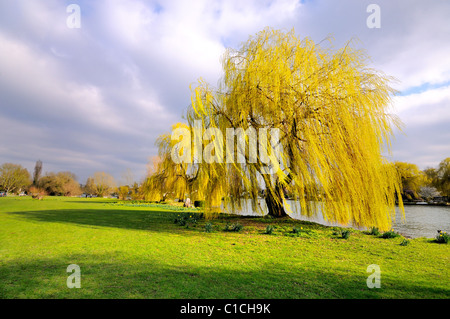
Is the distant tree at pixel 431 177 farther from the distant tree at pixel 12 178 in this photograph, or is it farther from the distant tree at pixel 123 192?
the distant tree at pixel 12 178

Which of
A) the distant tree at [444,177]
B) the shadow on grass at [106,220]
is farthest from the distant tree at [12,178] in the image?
the distant tree at [444,177]

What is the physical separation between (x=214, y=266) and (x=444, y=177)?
5346 centimetres

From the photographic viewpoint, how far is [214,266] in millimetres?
4211

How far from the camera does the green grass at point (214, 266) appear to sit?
10.3ft

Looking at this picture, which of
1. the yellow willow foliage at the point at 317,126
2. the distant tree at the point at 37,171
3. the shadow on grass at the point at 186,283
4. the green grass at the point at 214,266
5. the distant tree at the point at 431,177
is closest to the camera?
the shadow on grass at the point at 186,283

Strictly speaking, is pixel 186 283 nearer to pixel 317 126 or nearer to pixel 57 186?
pixel 317 126

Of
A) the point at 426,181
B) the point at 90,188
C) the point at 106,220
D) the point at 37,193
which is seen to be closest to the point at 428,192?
the point at 426,181

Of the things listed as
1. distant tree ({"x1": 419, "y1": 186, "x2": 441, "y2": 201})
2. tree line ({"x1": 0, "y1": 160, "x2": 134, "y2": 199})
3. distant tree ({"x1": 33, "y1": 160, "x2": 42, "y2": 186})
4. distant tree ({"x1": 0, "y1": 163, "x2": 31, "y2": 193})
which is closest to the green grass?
tree line ({"x1": 0, "y1": 160, "x2": 134, "y2": 199})

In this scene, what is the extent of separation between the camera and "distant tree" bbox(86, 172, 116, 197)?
48.6m

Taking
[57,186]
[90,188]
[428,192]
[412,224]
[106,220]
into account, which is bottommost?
[412,224]

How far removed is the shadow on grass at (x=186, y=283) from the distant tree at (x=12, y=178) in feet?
187
